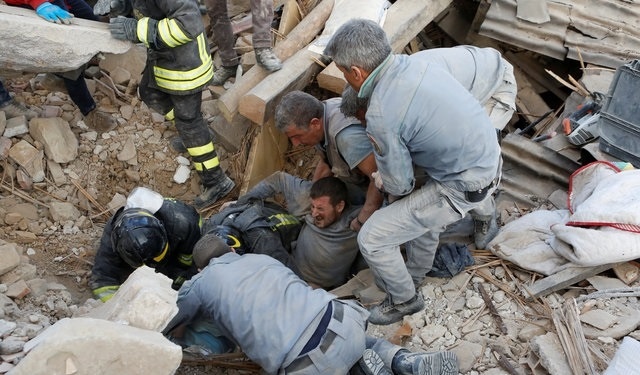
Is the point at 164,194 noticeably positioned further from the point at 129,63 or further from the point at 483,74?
the point at 483,74

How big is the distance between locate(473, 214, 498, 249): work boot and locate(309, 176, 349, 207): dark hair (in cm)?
102

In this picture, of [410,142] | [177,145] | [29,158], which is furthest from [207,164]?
[410,142]

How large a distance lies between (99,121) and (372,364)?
3476 mm

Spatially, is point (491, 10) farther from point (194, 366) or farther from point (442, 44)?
point (194, 366)

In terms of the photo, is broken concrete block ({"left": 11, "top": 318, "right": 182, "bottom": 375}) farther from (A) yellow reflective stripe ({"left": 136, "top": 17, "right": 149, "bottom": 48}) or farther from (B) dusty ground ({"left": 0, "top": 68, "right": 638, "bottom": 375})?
(A) yellow reflective stripe ({"left": 136, "top": 17, "right": 149, "bottom": 48})

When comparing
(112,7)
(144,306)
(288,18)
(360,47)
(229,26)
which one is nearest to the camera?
(144,306)

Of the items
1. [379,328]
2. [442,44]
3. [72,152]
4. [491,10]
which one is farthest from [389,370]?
[442,44]

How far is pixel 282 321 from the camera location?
133 inches

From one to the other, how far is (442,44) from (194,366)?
15.0 ft

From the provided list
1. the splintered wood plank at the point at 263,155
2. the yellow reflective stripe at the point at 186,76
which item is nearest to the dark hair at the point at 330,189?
the splintered wood plank at the point at 263,155

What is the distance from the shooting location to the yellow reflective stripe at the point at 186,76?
477 cm

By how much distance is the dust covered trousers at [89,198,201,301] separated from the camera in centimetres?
454

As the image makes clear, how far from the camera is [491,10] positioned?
5895 millimetres

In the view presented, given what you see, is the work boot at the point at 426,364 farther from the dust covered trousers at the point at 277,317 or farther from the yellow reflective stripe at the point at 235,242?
the yellow reflective stripe at the point at 235,242
